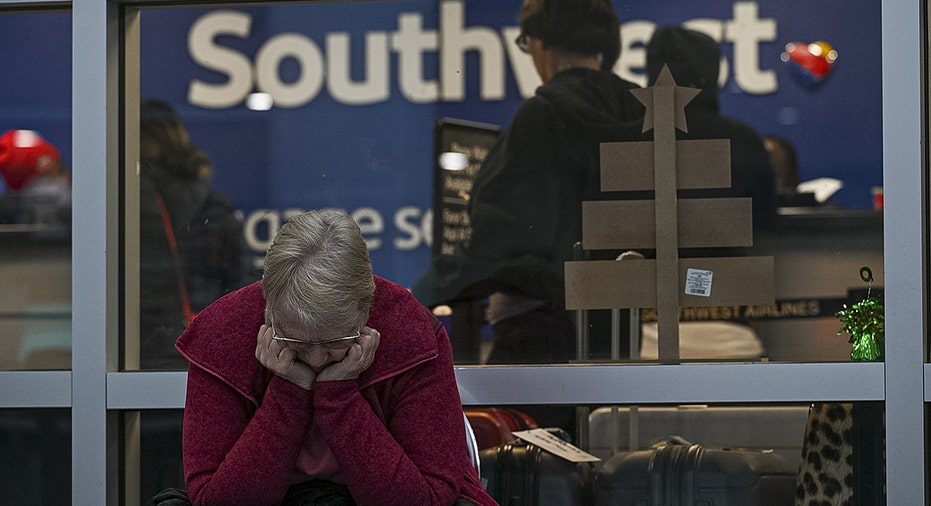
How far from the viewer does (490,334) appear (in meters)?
3.42

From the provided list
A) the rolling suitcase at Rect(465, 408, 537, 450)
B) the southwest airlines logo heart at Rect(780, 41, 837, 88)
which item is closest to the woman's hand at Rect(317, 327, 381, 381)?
the rolling suitcase at Rect(465, 408, 537, 450)

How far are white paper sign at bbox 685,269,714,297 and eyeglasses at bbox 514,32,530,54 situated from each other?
2.65 ft

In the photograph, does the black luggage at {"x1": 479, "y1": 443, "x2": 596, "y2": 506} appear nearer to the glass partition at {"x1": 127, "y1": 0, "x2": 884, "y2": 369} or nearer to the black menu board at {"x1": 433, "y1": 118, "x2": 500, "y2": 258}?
the glass partition at {"x1": 127, "y1": 0, "x2": 884, "y2": 369}

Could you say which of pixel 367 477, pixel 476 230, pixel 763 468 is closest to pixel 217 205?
pixel 476 230

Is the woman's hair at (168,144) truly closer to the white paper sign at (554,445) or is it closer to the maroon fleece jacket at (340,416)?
the maroon fleece jacket at (340,416)

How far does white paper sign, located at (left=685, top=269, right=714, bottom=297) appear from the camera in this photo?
10.9ft

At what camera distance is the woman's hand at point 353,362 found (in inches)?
97.0

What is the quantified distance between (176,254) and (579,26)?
133cm

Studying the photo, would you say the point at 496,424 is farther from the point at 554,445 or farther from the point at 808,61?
the point at 808,61

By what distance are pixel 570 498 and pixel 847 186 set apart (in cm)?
113

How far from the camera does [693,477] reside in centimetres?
329

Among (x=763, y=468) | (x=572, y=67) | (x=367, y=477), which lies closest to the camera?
(x=367, y=477)

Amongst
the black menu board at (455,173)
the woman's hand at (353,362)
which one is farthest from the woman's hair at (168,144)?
the woman's hand at (353,362)

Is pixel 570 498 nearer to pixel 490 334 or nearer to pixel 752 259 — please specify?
pixel 490 334
